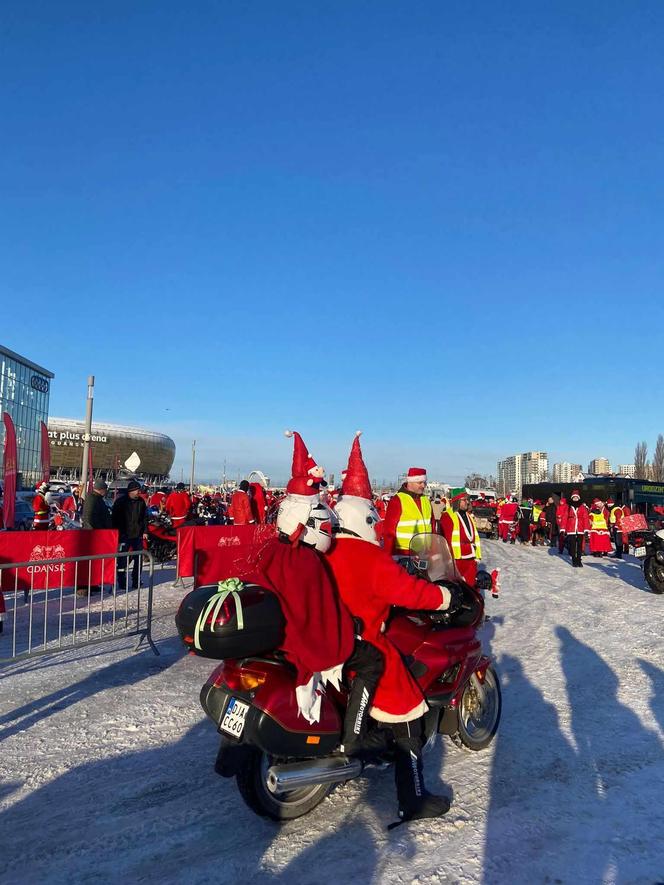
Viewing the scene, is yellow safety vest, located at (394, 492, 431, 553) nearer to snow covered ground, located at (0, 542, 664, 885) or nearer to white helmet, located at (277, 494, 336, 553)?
snow covered ground, located at (0, 542, 664, 885)

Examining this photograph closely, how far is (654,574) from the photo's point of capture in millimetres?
12625

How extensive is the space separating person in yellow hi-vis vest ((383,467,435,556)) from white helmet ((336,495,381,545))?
3.50 meters

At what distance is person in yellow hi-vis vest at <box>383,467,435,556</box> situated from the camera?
750cm

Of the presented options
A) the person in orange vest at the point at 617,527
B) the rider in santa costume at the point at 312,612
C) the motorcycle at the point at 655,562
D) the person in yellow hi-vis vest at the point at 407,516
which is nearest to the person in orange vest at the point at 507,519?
the person in orange vest at the point at 617,527

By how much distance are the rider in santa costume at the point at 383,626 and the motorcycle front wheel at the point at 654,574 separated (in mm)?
10387

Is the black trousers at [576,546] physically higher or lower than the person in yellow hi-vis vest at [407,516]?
lower

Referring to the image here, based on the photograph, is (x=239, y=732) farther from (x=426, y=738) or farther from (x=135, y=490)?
(x=135, y=490)

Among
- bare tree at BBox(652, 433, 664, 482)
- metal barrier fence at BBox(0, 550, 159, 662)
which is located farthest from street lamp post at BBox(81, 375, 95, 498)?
bare tree at BBox(652, 433, 664, 482)

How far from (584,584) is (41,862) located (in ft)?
40.1

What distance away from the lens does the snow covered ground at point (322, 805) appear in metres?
3.23

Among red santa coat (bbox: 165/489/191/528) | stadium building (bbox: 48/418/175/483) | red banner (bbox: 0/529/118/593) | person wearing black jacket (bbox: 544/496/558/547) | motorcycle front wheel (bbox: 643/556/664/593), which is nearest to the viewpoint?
red banner (bbox: 0/529/118/593)

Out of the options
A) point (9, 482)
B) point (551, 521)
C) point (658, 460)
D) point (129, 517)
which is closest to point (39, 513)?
point (129, 517)

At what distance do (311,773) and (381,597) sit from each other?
95cm

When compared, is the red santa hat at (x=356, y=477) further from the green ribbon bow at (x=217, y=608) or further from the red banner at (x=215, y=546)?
the green ribbon bow at (x=217, y=608)
